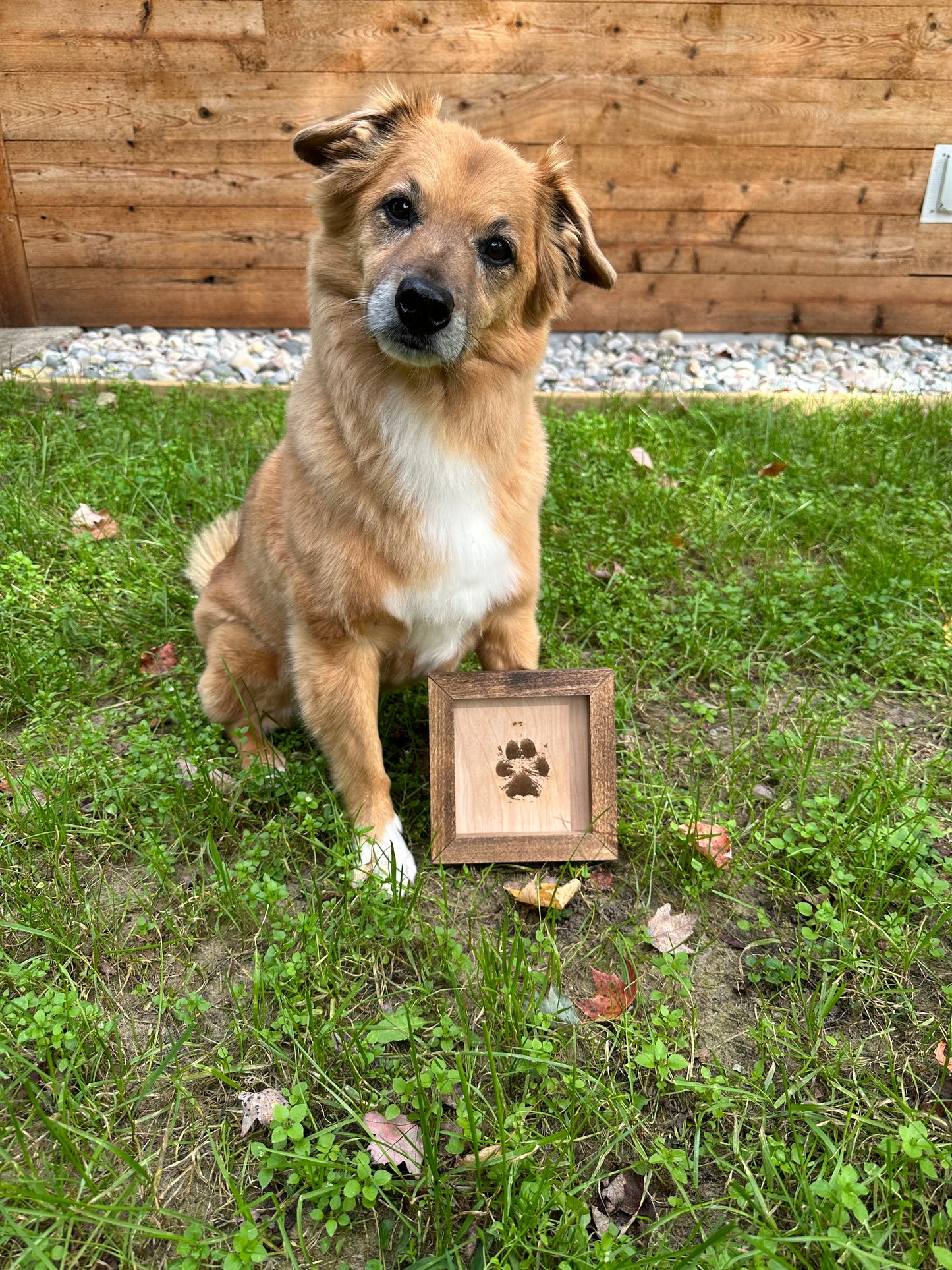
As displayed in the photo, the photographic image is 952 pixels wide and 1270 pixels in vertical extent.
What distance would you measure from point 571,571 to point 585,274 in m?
1.11

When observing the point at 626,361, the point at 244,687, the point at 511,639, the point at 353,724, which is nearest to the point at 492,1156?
the point at 353,724

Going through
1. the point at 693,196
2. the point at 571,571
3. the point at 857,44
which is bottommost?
the point at 571,571

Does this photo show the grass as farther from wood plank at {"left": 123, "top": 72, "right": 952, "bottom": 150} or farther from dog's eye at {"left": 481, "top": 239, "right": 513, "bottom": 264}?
wood plank at {"left": 123, "top": 72, "right": 952, "bottom": 150}

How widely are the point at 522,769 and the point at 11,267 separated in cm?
470

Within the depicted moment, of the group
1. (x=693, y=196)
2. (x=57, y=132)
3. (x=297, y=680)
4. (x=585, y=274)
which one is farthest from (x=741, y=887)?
(x=57, y=132)

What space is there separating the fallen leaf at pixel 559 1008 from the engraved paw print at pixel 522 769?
51 centimetres

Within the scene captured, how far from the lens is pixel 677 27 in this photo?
4.78m

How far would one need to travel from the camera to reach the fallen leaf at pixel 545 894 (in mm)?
2057

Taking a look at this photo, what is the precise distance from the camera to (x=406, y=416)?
82.0 inches

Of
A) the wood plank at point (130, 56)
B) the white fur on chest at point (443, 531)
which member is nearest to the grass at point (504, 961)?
the white fur on chest at point (443, 531)

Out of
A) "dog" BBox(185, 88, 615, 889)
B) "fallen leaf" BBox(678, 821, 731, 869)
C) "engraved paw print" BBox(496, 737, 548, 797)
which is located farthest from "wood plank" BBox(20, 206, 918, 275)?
"fallen leaf" BBox(678, 821, 731, 869)

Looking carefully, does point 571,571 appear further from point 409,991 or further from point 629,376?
point 629,376

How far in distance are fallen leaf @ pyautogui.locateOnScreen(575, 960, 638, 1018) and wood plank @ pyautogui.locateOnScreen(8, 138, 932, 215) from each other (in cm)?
448

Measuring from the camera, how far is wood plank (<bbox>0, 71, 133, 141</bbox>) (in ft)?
15.8
